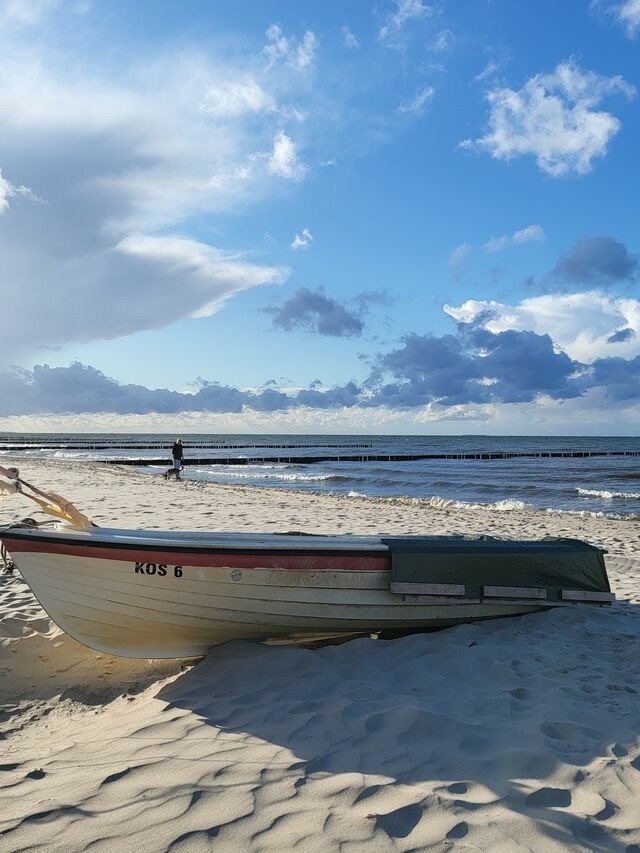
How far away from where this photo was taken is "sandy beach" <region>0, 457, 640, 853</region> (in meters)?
2.84

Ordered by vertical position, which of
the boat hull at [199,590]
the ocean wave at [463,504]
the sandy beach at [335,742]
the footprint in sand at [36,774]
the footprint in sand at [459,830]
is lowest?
the ocean wave at [463,504]

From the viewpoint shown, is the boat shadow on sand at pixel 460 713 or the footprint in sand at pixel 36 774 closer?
the boat shadow on sand at pixel 460 713

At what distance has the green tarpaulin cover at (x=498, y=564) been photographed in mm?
5625

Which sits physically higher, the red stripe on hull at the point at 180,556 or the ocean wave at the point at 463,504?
the red stripe on hull at the point at 180,556

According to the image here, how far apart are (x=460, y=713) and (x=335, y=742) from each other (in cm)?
90

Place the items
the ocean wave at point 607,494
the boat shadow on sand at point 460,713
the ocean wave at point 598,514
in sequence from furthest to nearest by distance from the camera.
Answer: the ocean wave at point 607,494, the ocean wave at point 598,514, the boat shadow on sand at point 460,713

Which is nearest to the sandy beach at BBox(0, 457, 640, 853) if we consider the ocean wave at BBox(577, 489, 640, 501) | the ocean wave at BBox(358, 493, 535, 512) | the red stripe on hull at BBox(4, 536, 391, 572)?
the red stripe on hull at BBox(4, 536, 391, 572)

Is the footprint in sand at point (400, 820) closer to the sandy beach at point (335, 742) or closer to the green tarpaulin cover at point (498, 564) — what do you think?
the sandy beach at point (335, 742)

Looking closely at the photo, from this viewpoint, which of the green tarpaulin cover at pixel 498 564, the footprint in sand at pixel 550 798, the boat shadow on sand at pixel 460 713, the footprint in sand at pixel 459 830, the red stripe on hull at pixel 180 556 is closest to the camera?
the footprint in sand at pixel 459 830

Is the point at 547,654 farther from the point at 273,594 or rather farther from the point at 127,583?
the point at 127,583

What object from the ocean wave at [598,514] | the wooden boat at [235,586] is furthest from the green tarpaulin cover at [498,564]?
the ocean wave at [598,514]

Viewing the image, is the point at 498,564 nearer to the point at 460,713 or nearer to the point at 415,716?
the point at 460,713

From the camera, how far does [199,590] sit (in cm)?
532

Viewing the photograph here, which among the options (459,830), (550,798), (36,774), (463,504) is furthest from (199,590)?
(463,504)
